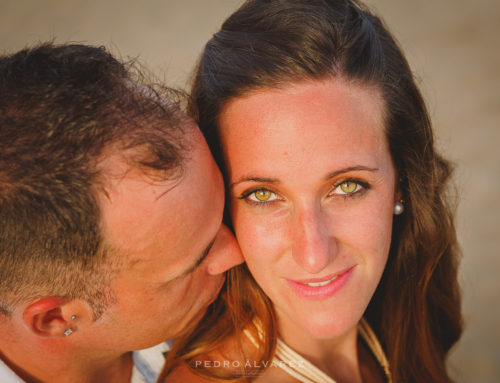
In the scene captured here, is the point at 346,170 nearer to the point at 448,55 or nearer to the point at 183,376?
the point at 183,376

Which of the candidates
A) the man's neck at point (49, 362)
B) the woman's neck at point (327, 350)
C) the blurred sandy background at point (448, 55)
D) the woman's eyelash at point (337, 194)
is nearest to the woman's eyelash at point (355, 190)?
the woman's eyelash at point (337, 194)

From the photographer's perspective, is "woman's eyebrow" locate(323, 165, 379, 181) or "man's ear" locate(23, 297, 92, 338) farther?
"woman's eyebrow" locate(323, 165, 379, 181)

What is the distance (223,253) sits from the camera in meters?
2.11

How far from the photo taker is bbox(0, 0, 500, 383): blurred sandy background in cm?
486

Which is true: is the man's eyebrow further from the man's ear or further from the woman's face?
the man's ear

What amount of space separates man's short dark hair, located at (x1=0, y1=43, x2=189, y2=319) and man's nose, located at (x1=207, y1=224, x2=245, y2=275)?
1.45ft

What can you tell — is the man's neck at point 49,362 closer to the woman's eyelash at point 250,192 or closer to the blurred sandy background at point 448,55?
the woman's eyelash at point 250,192

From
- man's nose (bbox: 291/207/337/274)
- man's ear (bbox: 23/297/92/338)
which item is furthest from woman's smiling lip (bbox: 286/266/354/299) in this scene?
man's ear (bbox: 23/297/92/338)

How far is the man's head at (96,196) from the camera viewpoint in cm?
157

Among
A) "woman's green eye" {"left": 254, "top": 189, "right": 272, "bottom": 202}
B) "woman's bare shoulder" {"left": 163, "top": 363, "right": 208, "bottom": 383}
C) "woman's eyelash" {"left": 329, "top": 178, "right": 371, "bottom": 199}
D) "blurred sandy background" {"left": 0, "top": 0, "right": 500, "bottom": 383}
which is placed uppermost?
"blurred sandy background" {"left": 0, "top": 0, "right": 500, "bottom": 383}

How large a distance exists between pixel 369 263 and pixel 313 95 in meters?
0.76

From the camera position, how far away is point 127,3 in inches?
316

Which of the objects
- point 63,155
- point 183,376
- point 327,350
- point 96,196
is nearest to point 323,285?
point 327,350

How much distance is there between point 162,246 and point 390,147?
1.10m
